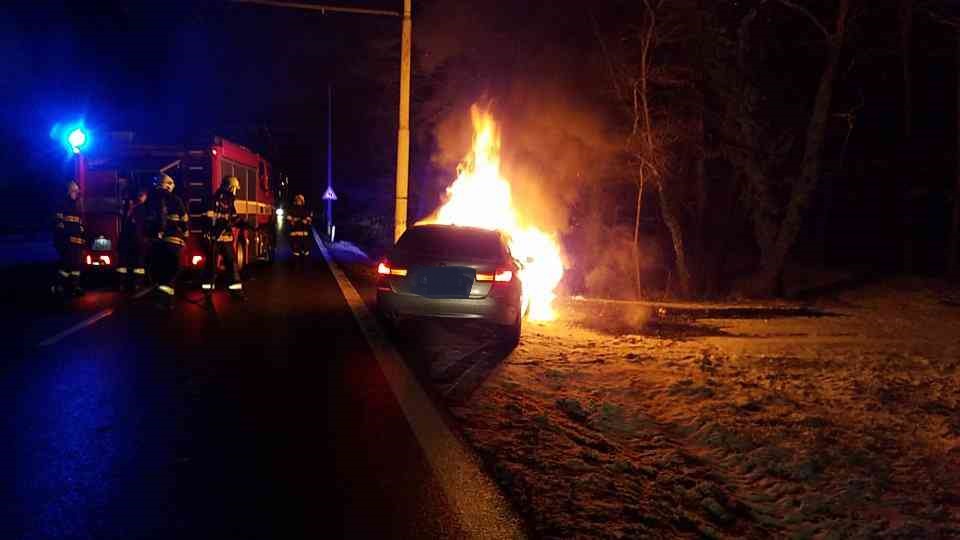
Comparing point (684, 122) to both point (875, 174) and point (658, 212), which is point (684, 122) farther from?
point (875, 174)

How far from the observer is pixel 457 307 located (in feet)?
29.0

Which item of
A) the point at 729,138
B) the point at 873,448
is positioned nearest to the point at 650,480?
the point at 873,448

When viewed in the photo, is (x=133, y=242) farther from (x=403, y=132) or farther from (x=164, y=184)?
(x=403, y=132)

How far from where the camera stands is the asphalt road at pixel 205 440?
4012mm

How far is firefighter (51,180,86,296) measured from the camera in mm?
12039

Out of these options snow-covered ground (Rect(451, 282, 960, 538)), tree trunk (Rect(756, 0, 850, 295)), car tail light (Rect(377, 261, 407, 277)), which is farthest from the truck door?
tree trunk (Rect(756, 0, 850, 295))

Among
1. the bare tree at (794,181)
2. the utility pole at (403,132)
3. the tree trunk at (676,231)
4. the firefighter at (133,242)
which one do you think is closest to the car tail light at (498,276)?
the firefighter at (133,242)

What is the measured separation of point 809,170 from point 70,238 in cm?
1335

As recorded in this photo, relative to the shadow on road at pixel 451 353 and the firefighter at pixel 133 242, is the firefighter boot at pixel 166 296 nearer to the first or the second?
the firefighter at pixel 133 242

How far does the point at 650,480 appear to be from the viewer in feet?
16.1

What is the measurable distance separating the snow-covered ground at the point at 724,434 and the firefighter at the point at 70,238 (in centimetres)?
718

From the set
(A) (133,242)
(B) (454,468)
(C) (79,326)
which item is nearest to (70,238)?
(A) (133,242)

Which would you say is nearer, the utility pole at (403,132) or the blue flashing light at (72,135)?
the blue flashing light at (72,135)

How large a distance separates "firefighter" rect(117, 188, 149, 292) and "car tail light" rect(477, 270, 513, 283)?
585 cm
